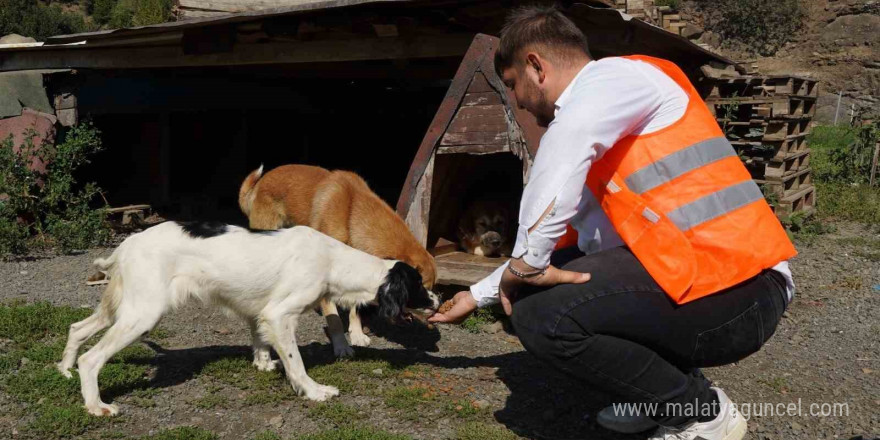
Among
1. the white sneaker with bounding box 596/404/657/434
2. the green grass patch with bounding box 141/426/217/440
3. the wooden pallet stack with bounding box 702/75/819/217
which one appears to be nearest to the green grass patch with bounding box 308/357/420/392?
the green grass patch with bounding box 141/426/217/440

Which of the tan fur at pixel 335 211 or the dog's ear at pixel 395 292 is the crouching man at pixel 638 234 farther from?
the tan fur at pixel 335 211

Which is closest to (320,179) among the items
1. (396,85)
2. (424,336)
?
(424,336)

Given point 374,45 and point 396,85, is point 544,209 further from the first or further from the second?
point 396,85

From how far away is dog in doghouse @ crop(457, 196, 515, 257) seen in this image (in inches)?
290

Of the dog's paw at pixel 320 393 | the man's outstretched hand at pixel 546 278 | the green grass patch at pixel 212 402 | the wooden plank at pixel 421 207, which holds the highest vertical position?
the man's outstretched hand at pixel 546 278

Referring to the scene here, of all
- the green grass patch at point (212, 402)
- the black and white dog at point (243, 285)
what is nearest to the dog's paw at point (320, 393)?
the black and white dog at point (243, 285)

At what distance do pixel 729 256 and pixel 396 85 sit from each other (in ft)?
38.2

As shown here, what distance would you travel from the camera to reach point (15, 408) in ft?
12.8

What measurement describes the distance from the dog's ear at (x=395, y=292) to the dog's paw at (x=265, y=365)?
0.76 m

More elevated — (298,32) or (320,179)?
(298,32)

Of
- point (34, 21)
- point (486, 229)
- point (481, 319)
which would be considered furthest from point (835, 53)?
point (34, 21)

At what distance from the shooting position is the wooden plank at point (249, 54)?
698 cm

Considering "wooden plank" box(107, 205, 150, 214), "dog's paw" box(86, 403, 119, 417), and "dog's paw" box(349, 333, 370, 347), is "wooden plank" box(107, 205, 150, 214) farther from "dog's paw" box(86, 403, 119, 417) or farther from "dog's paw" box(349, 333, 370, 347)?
"dog's paw" box(86, 403, 119, 417)

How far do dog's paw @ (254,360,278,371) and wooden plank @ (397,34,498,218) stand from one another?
172cm
